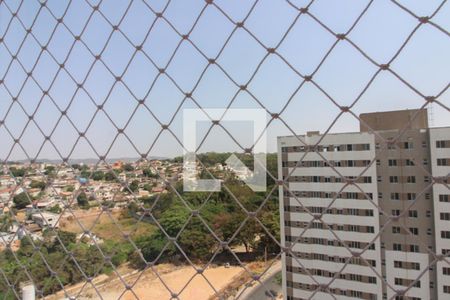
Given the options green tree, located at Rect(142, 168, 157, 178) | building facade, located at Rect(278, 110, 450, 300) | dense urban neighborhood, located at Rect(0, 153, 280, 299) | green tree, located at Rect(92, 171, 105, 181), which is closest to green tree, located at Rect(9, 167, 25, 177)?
dense urban neighborhood, located at Rect(0, 153, 280, 299)

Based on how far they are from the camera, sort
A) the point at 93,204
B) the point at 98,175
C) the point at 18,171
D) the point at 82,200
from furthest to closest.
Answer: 1. the point at 82,200
2. the point at 93,204
3. the point at 98,175
4. the point at 18,171

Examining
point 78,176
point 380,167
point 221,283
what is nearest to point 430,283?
point 380,167

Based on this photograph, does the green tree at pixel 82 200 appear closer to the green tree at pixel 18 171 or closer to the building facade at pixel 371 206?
the green tree at pixel 18 171

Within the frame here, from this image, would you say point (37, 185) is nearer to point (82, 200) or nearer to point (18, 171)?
point (18, 171)

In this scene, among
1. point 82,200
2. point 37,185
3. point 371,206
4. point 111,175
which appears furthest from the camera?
point 82,200

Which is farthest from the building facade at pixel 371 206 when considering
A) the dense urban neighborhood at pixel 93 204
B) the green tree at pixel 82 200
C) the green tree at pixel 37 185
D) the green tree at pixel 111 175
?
the green tree at pixel 82 200

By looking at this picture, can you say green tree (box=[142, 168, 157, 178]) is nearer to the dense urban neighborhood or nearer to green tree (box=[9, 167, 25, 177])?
the dense urban neighborhood

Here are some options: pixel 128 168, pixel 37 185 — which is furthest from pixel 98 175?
pixel 37 185

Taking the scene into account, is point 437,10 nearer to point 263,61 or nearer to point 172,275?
point 263,61
